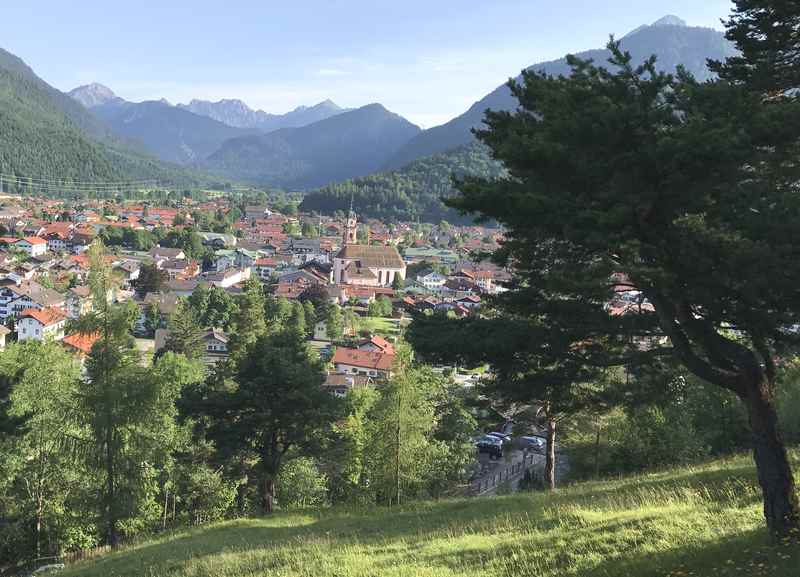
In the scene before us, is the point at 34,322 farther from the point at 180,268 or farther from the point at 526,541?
the point at 526,541

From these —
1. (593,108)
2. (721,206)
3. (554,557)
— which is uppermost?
(593,108)

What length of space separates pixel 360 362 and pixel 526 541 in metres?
31.6

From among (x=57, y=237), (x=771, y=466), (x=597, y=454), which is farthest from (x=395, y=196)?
(x=771, y=466)

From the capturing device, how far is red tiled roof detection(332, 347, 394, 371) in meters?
37.9

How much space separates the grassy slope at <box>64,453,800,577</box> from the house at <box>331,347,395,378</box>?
25.8 meters

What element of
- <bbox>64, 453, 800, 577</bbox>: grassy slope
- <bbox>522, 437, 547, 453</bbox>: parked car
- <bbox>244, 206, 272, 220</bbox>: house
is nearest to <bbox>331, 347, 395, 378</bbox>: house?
<bbox>522, 437, 547, 453</bbox>: parked car

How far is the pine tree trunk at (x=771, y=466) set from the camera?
535 cm

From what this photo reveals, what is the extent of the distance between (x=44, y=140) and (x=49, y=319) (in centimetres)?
14137

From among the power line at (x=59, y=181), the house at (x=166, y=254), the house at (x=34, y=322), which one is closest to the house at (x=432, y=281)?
the house at (x=166, y=254)

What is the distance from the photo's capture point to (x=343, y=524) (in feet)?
34.9

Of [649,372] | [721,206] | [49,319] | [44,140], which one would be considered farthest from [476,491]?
[44,140]

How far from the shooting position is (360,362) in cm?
3841

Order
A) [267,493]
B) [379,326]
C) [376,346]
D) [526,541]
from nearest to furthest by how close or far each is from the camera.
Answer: [526,541]
[267,493]
[376,346]
[379,326]

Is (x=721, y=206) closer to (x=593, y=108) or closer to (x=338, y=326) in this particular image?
(x=593, y=108)
